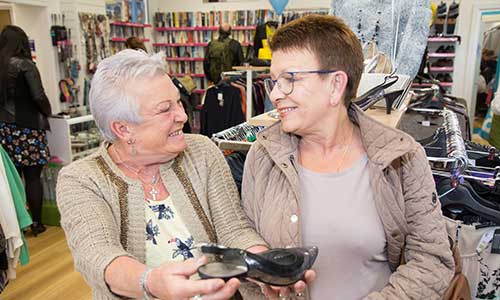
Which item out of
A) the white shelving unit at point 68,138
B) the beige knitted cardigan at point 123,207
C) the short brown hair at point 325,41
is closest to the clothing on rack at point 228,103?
the white shelving unit at point 68,138

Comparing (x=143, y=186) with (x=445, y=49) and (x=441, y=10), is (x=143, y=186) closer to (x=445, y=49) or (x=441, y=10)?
(x=445, y=49)

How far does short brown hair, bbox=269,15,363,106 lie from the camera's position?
118cm

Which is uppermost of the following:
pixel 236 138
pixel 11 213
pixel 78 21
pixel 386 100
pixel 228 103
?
pixel 78 21

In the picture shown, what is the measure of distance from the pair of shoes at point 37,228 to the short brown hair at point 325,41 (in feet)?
12.3

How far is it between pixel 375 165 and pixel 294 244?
34 centimetres

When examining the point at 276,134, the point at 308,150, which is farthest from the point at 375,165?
the point at 276,134

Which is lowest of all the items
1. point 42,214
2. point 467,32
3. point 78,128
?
point 42,214

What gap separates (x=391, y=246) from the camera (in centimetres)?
126

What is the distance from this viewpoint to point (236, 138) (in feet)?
6.77

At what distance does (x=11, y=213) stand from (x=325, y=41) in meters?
2.32

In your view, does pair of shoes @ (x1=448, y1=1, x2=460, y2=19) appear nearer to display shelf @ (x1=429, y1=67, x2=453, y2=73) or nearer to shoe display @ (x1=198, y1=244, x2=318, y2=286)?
display shelf @ (x1=429, y1=67, x2=453, y2=73)

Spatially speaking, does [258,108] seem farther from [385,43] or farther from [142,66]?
[142,66]

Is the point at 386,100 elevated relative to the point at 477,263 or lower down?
elevated

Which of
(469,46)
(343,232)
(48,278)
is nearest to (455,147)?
(343,232)
